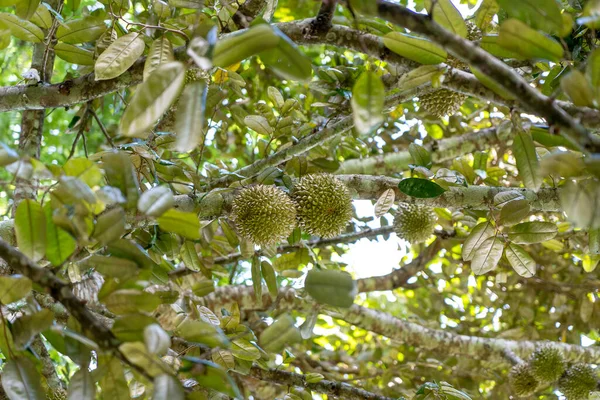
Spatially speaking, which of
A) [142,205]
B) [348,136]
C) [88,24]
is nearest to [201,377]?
[142,205]

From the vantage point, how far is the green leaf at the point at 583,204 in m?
0.98

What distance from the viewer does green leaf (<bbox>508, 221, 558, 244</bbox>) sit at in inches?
67.8

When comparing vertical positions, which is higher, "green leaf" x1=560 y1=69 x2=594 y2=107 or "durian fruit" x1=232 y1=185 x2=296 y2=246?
"green leaf" x1=560 y1=69 x2=594 y2=107

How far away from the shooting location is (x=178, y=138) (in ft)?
3.25

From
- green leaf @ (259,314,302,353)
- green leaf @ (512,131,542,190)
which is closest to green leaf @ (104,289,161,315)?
green leaf @ (259,314,302,353)

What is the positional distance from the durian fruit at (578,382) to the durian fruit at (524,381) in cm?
13

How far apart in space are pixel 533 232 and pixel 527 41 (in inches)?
34.2

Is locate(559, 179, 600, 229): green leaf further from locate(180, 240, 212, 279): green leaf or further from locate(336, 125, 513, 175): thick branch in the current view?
locate(336, 125, 513, 175): thick branch

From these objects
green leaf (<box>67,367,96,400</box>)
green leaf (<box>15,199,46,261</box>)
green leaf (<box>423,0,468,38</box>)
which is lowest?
green leaf (<box>67,367,96,400</box>)

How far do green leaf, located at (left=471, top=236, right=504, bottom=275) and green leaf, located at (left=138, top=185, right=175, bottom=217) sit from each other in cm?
109

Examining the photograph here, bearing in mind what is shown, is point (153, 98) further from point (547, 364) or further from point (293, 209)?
point (547, 364)

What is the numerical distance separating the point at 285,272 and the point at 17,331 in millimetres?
1248

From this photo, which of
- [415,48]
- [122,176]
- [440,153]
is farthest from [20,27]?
[440,153]

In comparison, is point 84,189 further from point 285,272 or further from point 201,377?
point 285,272
